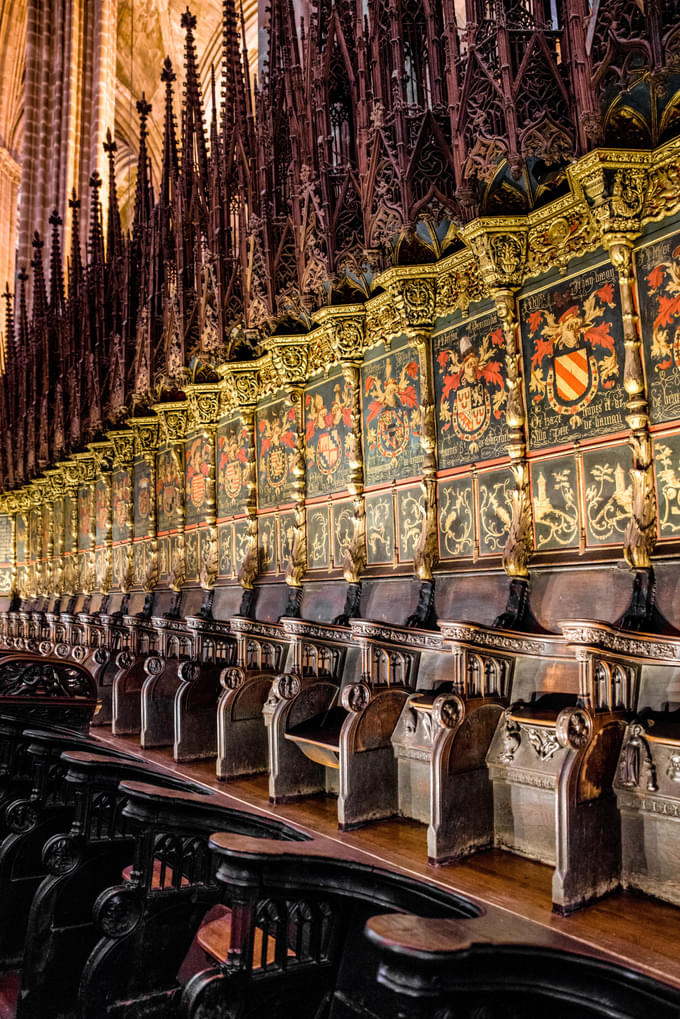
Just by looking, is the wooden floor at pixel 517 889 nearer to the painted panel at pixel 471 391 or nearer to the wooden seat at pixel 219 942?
the wooden seat at pixel 219 942

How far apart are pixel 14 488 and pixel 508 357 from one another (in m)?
12.7

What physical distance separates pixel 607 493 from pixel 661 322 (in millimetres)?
948

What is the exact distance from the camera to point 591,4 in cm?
351

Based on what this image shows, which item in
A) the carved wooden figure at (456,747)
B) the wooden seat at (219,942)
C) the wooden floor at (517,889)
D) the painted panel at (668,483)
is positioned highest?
the painted panel at (668,483)

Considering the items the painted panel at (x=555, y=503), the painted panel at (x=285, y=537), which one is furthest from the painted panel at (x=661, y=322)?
the painted panel at (x=285, y=537)

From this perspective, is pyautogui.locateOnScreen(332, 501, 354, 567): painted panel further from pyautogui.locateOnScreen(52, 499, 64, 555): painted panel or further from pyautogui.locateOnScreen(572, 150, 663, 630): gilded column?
pyautogui.locateOnScreen(52, 499, 64, 555): painted panel

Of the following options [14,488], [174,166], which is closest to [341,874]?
[174,166]

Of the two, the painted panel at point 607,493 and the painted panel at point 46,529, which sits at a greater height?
the painted panel at point 46,529

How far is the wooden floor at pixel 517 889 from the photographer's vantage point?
265cm

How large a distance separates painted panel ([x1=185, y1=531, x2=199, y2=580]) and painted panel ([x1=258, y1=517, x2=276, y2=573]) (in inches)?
61.8

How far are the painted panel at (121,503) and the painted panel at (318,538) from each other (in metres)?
4.76

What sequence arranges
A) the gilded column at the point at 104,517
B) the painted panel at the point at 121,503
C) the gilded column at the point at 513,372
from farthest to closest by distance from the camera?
the gilded column at the point at 104,517 < the painted panel at the point at 121,503 < the gilded column at the point at 513,372

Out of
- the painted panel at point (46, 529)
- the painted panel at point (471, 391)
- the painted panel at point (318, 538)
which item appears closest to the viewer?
the painted panel at point (471, 391)

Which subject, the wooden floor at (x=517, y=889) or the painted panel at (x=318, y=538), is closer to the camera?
the wooden floor at (x=517, y=889)
